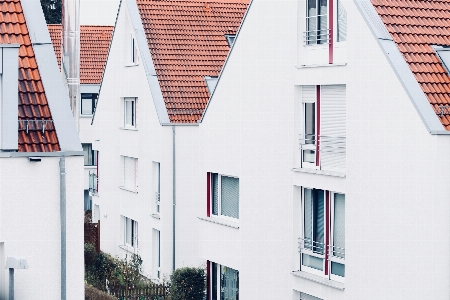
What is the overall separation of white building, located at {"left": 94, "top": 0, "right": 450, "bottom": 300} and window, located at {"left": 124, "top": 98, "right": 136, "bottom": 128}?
534 cm

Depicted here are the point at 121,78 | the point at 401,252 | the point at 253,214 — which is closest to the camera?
the point at 401,252

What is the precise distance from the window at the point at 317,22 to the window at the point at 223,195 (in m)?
4.29

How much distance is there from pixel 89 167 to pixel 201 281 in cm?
2170

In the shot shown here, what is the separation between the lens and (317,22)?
18.4 m

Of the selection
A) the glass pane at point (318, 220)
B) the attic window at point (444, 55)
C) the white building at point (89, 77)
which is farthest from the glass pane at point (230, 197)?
the white building at point (89, 77)

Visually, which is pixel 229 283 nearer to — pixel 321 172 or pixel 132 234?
pixel 321 172

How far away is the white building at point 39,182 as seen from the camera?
495 inches

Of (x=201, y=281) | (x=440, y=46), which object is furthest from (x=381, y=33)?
(x=201, y=281)

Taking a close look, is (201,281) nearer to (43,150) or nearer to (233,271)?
(233,271)

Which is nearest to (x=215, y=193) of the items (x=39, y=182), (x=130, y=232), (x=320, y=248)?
(x=320, y=248)

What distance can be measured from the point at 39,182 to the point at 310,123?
Answer: 285 inches

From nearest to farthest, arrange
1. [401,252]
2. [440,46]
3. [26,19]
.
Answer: [26,19], [401,252], [440,46]

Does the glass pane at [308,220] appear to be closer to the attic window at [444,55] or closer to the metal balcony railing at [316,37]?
the metal balcony railing at [316,37]

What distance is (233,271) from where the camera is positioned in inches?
855
